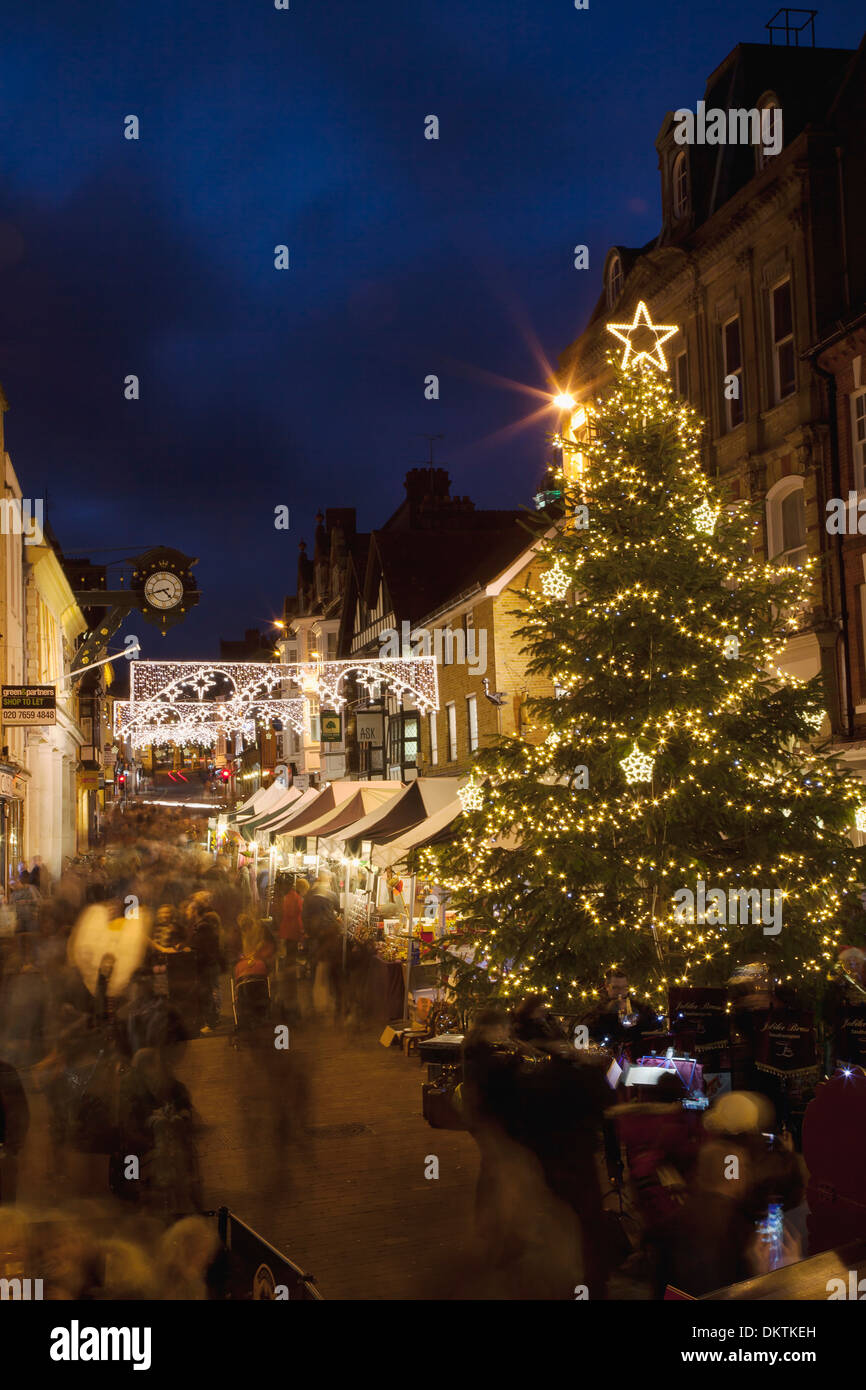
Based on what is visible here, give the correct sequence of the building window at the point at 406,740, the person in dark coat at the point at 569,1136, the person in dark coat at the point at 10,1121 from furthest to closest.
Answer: the building window at the point at 406,740, the person in dark coat at the point at 10,1121, the person in dark coat at the point at 569,1136

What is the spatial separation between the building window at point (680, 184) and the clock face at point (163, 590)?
12.7 metres

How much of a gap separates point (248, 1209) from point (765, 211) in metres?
18.1

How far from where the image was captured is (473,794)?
11344 millimetres

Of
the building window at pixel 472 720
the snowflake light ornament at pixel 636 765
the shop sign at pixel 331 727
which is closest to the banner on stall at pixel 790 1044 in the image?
the snowflake light ornament at pixel 636 765

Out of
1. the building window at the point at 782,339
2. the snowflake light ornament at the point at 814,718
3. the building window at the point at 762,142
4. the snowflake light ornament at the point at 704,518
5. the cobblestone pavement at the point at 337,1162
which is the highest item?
the building window at the point at 762,142

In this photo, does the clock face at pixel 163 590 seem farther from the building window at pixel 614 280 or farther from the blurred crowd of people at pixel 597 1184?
the blurred crowd of people at pixel 597 1184

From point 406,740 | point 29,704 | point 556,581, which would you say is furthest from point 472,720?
point 556,581

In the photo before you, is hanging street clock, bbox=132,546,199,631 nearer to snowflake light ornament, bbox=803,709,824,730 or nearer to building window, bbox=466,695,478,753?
building window, bbox=466,695,478,753

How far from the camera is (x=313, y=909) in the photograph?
18.4 meters

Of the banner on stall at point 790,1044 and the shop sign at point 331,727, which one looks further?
the shop sign at point 331,727

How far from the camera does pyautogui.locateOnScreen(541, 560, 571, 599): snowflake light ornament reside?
10992 mm

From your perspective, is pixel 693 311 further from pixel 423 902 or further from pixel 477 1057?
pixel 477 1057

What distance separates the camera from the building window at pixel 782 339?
19.4 m
